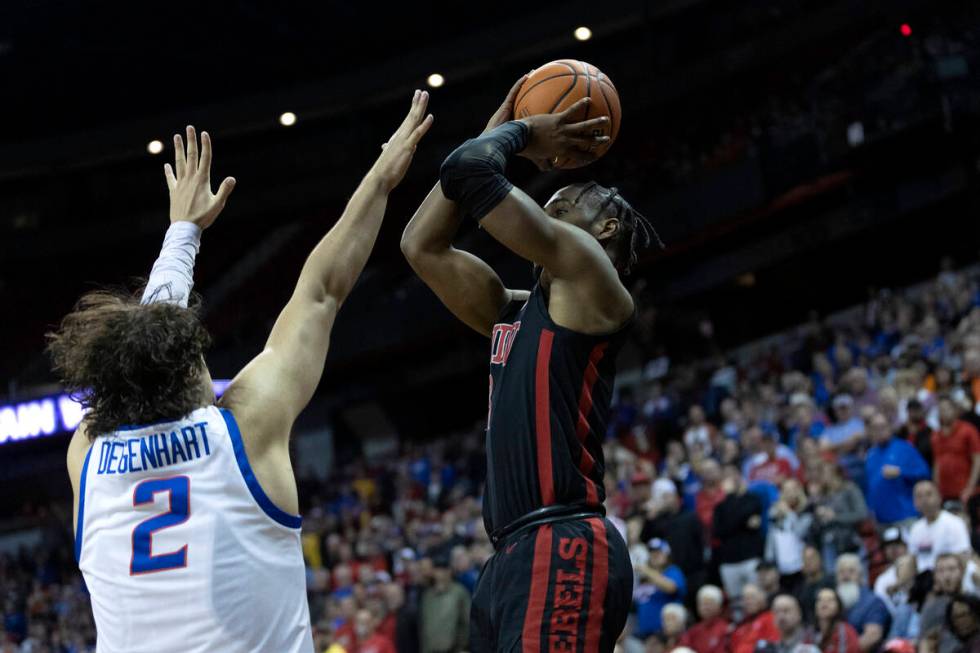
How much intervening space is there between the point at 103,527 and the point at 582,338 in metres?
1.61

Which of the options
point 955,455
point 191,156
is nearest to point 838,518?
point 955,455

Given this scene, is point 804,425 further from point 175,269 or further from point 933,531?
point 175,269

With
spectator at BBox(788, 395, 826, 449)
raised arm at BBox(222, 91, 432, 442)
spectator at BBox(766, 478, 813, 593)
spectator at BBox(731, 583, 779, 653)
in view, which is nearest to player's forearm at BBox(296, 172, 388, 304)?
raised arm at BBox(222, 91, 432, 442)

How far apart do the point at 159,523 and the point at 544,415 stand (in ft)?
4.53

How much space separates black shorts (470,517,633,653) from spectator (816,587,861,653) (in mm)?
5445

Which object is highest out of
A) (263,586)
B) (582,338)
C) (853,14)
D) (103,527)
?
(853,14)

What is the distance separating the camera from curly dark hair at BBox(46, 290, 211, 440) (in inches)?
111

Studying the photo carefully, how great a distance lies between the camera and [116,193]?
1033 inches

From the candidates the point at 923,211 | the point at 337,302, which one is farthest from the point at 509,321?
the point at 923,211

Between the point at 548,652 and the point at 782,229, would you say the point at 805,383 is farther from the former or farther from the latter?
the point at 548,652

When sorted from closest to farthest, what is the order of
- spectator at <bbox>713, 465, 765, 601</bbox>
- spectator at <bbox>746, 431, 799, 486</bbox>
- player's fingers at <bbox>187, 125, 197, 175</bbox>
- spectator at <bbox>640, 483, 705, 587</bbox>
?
player's fingers at <bbox>187, 125, 197, 175</bbox>
spectator at <bbox>713, 465, 765, 601</bbox>
spectator at <bbox>640, 483, 705, 587</bbox>
spectator at <bbox>746, 431, 799, 486</bbox>

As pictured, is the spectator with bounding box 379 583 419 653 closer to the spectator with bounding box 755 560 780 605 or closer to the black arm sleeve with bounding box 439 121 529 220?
the spectator with bounding box 755 560 780 605

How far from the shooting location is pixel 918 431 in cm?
1059

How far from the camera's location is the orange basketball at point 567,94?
165 inches
